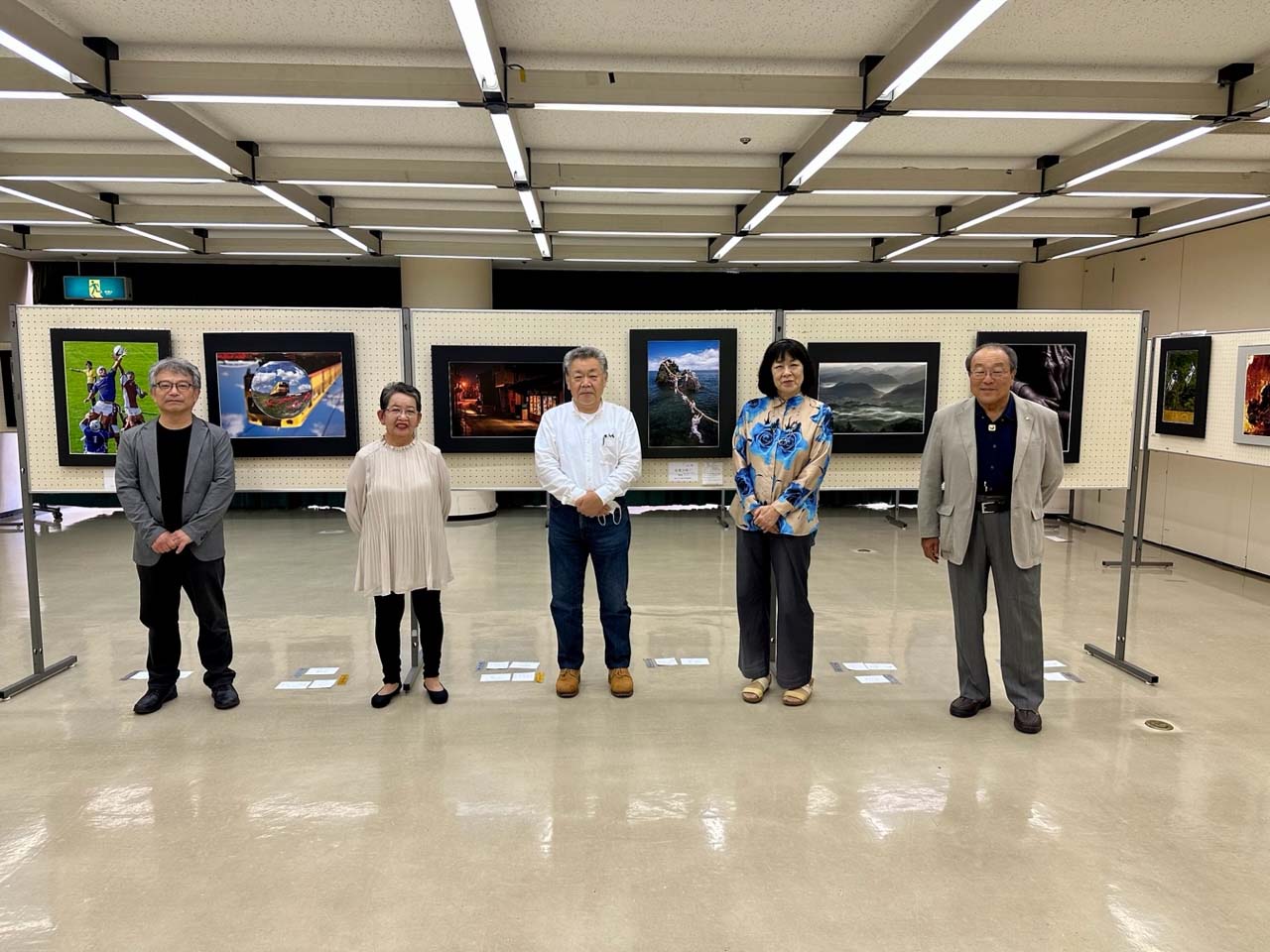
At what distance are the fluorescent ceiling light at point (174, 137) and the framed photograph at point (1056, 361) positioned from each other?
5.16 meters

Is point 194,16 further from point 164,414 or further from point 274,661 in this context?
point 274,661

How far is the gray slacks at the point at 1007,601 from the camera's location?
3.53 m

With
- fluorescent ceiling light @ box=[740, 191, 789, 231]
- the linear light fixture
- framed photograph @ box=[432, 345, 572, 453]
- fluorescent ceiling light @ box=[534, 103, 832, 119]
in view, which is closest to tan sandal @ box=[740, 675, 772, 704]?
framed photograph @ box=[432, 345, 572, 453]

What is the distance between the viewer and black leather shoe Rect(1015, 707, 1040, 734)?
139 inches

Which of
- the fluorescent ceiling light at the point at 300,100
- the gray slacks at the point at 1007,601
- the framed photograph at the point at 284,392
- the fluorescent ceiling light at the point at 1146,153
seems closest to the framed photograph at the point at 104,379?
the framed photograph at the point at 284,392

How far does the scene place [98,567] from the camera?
7055 millimetres

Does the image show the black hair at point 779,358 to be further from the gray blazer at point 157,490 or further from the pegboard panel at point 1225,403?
the pegboard panel at point 1225,403

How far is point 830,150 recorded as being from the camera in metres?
5.07

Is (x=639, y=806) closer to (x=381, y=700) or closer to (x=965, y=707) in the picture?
(x=381, y=700)

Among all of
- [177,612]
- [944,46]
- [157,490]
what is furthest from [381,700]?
[944,46]

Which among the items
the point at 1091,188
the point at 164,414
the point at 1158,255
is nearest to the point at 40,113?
the point at 164,414

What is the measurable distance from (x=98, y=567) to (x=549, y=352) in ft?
18.3

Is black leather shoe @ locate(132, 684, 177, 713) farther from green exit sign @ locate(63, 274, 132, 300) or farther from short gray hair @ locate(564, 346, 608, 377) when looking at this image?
green exit sign @ locate(63, 274, 132, 300)

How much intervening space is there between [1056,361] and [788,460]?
2033mm
